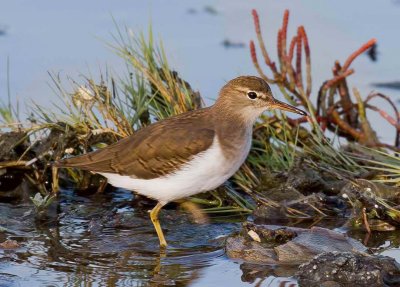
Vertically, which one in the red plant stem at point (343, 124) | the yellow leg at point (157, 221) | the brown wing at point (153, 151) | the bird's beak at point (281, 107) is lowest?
the yellow leg at point (157, 221)

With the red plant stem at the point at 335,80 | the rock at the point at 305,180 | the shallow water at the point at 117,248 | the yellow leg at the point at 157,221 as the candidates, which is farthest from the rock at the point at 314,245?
the red plant stem at the point at 335,80

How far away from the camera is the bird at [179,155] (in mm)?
6996

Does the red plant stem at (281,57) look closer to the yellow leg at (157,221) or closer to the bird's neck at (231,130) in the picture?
the bird's neck at (231,130)

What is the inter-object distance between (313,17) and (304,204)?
15.8 ft

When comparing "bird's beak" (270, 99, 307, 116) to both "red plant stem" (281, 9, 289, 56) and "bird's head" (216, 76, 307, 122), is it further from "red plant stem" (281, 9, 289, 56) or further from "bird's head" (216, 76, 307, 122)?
"red plant stem" (281, 9, 289, 56)

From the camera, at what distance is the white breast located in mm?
6949

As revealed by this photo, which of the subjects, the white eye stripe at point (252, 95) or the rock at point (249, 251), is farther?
the white eye stripe at point (252, 95)

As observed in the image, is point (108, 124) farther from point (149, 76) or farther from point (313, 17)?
point (313, 17)

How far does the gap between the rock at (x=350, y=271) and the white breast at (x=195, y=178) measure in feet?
3.53

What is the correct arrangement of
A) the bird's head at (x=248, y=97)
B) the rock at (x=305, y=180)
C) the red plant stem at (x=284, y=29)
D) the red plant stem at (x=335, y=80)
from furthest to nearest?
the red plant stem at (x=335, y=80)
the red plant stem at (x=284, y=29)
the rock at (x=305, y=180)
the bird's head at (x=248, y=97)

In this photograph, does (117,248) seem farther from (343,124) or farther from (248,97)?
(343,124)

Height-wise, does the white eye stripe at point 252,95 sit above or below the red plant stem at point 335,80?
above

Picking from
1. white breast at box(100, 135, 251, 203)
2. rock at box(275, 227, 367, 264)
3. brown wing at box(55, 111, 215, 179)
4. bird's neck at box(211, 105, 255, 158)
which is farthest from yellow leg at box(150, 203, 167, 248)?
rock at box(275, 227, 367, 264)

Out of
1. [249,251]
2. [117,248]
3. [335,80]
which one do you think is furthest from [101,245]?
[335,80]
